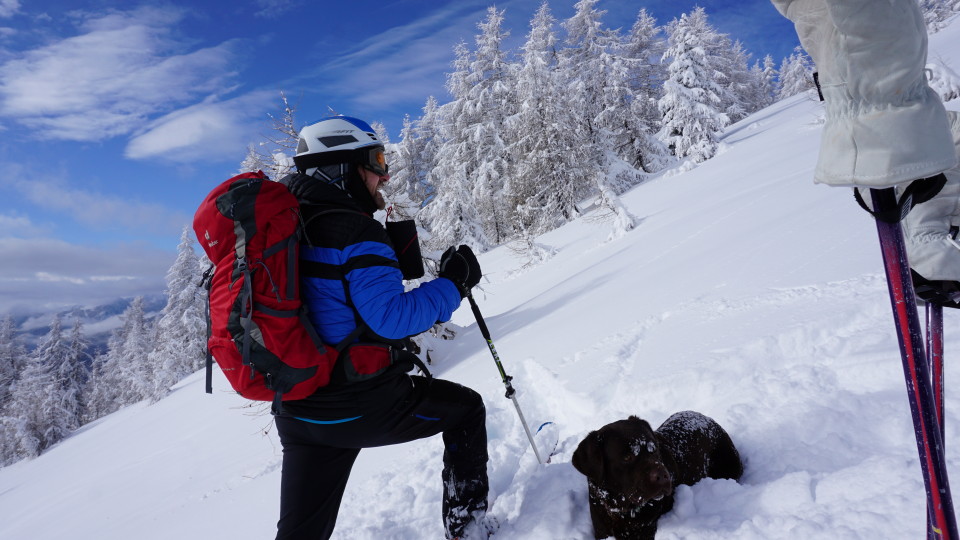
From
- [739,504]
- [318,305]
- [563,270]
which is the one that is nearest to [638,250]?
[563,270]

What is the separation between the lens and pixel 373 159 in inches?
105

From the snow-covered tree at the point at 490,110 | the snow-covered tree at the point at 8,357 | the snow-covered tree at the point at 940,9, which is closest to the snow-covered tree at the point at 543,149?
the snow-covered tree at the point at 490,110

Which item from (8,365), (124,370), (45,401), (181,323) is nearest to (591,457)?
(181,323)

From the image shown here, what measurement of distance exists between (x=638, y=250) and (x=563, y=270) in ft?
10.2

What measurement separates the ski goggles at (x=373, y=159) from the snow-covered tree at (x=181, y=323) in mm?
28572

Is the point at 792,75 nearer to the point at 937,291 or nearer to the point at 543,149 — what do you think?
the point at 543,149

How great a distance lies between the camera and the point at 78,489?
1009 centimetres

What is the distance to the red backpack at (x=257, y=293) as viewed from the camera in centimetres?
209

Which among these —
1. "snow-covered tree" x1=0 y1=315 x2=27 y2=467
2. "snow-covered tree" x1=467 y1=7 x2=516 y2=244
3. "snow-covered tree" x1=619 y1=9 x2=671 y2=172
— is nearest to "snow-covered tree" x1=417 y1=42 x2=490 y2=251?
"snow-covered tree" x1=467 y1=7 x2=516 y2=244

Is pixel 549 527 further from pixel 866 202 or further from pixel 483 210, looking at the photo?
pixel 483 210

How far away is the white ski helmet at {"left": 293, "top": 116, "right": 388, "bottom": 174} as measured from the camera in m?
2.57

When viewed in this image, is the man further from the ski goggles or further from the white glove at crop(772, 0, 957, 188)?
the white glove at crop(772, 0, 957, 188)

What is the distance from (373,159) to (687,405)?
10.0 feet

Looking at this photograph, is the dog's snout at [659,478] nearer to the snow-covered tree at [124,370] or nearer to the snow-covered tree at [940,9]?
the snow-covered tree at [124,370]
